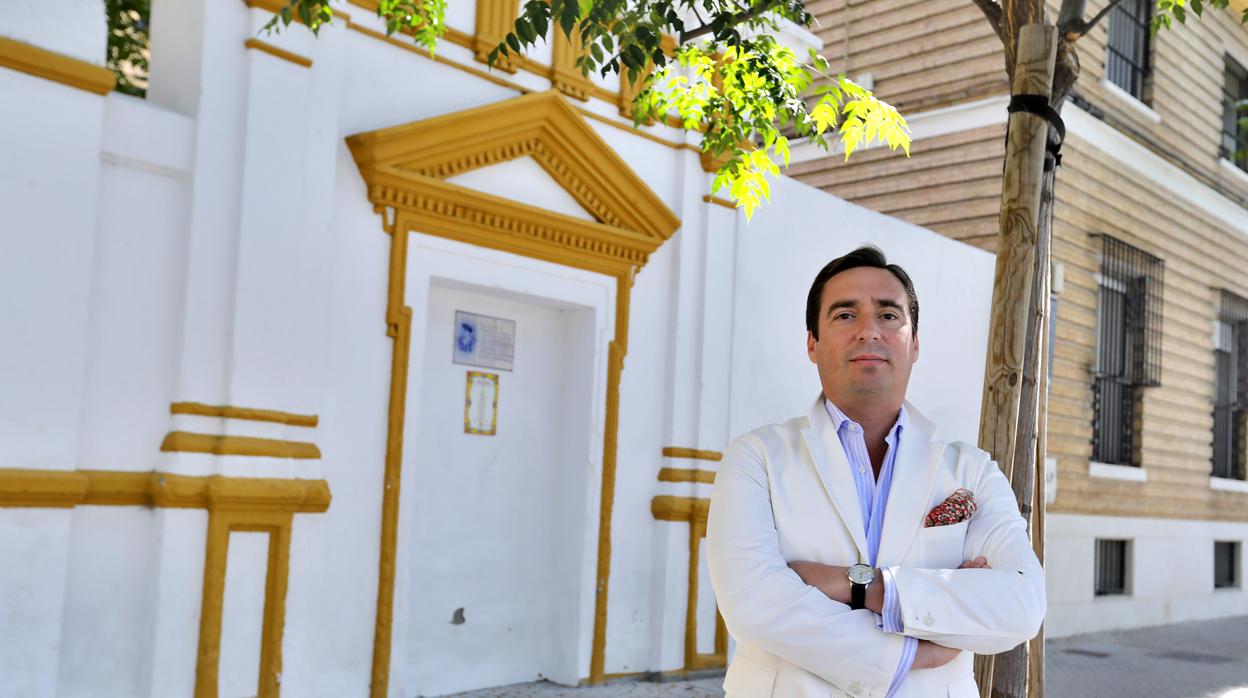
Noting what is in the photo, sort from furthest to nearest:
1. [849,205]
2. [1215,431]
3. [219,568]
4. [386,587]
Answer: [1215,431] → [849,205] → [386,587] → [219,568]

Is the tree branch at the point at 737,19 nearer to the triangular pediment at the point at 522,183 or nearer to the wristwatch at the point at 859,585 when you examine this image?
the triangular pediment at the point at 522,183

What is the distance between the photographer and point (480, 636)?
7289 millimetres

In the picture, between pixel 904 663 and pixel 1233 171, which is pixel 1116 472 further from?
pixel 904 663

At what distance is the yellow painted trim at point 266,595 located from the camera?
557cm

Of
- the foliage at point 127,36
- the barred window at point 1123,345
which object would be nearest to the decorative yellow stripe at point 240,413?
the foliage at point 127,36

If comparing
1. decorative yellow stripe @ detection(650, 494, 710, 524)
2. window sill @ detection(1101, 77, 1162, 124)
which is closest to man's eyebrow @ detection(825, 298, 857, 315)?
decorative yellow stripe @ detection(650, 494, 710, 524)

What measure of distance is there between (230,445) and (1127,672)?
773 centimetres

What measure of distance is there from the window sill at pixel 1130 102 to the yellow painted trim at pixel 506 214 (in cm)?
680

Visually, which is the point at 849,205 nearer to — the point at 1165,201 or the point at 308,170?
the point at 308,170

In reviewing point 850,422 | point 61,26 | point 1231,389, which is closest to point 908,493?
point 850,422

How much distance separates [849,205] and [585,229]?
2.85 meters

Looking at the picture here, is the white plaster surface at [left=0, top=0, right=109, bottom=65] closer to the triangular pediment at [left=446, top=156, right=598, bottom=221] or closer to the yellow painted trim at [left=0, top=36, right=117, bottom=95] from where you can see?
the yellow painted trim at [left=0, top=36, right=117, bottom=95]

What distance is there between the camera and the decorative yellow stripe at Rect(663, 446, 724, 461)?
26.3ft

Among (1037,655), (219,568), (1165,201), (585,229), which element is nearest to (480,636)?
(219,568)
